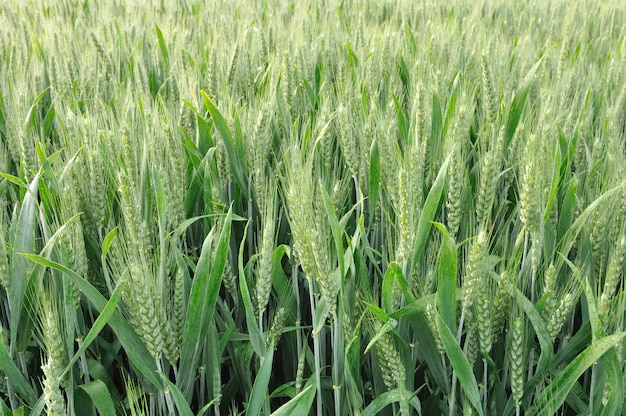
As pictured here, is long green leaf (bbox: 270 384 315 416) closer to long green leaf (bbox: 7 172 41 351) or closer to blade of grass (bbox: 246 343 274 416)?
blade of grass (bbox: 246 343 274 416)

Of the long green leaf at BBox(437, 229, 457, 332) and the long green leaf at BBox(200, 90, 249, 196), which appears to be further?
the long green leaf at BBox(200, 90, 249, 196)

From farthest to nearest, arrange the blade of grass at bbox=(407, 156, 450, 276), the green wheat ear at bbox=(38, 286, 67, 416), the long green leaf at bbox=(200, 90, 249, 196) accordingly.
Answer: the long green leaf at bbox=(200, 90, 249, 196)
the blade of grass at bbox=(407, 156, 450, 276)
the green wheat ear at bbox=(38, 286, 67, 416)

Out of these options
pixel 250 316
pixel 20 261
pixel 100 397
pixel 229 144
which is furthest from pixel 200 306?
pixel 229 144

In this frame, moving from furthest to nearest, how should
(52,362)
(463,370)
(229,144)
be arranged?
(229,144) → (463,370) → (52,362)

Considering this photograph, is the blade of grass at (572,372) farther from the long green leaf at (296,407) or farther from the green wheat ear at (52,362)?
the green wheat ear at (52,362)

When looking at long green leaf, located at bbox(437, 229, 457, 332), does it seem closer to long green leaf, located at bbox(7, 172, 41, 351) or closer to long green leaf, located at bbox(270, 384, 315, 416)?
long green leaf, located at bbox(270, 384, 315, 416)

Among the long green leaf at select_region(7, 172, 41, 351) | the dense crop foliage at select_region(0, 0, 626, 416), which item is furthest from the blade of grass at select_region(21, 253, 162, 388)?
the long green leaf at select_region(7, 172, 41, 351)

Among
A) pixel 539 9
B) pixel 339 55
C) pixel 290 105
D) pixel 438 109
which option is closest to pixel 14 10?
pixel 339 55

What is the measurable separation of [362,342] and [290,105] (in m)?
0.86

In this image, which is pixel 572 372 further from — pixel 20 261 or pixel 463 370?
pixel 20 261

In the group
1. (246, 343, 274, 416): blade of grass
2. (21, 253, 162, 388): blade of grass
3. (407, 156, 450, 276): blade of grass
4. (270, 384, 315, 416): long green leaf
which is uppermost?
(407, 156, 450, 276): blade of grass

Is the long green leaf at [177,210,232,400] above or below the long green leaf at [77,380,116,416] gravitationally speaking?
above

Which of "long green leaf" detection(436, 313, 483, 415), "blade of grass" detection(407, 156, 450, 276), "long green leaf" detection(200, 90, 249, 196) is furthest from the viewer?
"long green leaf" detection(200, 90, 249, 196)

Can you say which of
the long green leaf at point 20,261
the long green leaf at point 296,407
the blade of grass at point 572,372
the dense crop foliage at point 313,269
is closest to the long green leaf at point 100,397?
the dense crop foliage at point 313,269
